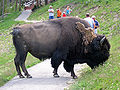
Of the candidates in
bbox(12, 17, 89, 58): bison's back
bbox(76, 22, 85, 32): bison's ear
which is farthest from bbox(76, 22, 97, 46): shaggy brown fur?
bbox(12, 17, 89, 58): bison's back

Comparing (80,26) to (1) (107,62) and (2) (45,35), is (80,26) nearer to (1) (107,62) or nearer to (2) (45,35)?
(2) (45,35)

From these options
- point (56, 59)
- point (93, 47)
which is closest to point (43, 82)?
point (56, 59)

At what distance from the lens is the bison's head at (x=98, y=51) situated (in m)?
9.84

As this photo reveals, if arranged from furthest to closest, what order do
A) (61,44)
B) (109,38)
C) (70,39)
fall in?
(109,38), (61,44), (70,39)

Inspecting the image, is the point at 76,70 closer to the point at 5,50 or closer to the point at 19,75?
the point at 19,75

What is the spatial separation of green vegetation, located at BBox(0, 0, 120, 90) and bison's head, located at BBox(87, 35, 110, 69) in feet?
0.87

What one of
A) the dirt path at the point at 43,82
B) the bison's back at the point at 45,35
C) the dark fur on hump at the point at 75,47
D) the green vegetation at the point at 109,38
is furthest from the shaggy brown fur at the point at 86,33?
the dirt path at the point at 43,82

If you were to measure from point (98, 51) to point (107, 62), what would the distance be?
532mm

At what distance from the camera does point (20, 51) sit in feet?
35.7

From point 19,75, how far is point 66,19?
2942 millimetres

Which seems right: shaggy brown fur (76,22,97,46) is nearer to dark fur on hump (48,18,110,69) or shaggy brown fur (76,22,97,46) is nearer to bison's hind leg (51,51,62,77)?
dark fur on hump (48,18,110,69)

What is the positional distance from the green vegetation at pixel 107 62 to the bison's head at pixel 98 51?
0.87ft

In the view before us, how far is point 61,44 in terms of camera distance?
34.3ft

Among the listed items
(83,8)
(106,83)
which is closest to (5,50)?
(83,8)
